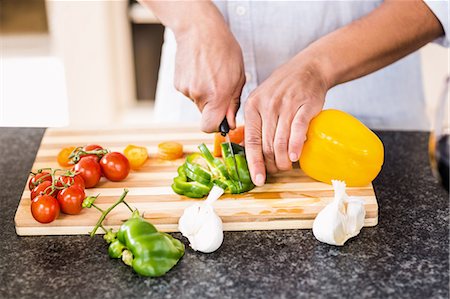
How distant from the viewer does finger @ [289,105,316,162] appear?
1.34m

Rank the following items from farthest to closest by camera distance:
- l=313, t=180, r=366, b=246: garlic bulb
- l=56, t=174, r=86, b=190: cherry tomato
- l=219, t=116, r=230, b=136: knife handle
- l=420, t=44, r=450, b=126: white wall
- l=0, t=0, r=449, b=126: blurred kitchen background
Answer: l=0, t=0, r=449, b=126: blurred kitchen background < l=420, t=44, r=450, b=126: white wall < l=219, t=116, r=230, b=136: knife handle < l=56, t=174, r=86, b=190: cherry tomato < l=313, t=180, r=366, b=246: garlic bulb

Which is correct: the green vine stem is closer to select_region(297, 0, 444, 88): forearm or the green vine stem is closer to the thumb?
the thumb

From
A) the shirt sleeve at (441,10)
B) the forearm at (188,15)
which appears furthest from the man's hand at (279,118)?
the shirt sleeve at (441,10)

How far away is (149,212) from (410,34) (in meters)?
0.70

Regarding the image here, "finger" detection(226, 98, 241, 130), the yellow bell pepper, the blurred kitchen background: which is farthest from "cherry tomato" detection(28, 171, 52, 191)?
the blurred kitchen background

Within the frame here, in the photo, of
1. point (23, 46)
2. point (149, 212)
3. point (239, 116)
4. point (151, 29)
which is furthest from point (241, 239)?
point (23, 46)

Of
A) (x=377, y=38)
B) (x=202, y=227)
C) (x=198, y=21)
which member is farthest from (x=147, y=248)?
(x=377, y=38)

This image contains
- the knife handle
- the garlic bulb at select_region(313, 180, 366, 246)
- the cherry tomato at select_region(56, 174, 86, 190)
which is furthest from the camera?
the knife handle

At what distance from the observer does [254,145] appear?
1.37 m

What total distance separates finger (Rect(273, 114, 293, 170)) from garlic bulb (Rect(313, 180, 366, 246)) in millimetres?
170

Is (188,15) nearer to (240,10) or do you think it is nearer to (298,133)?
(240,10)

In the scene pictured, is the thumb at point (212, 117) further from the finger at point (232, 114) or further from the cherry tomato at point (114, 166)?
the cherry tomato at point (114, 166)

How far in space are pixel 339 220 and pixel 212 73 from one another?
45 cm

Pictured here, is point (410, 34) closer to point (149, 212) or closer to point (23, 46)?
point (149, 212)
